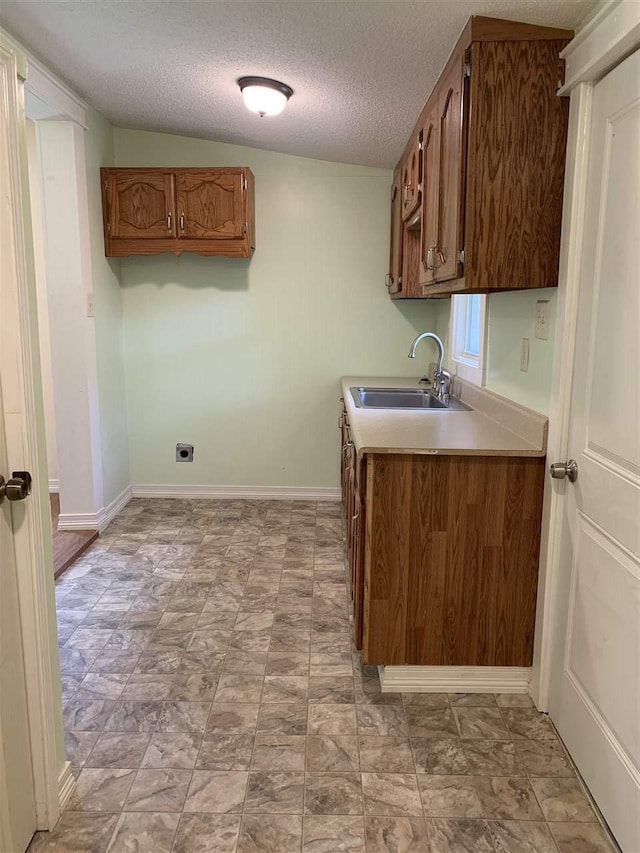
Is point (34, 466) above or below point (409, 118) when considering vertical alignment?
below

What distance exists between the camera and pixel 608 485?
160cm

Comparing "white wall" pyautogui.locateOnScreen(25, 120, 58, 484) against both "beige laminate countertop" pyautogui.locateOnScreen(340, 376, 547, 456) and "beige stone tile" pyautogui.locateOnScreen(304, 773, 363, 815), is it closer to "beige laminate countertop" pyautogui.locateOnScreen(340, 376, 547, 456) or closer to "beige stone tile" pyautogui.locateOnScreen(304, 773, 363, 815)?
"beige laminate countertop" pyautogui.locateOnScreen(340, 376, 547, 456)

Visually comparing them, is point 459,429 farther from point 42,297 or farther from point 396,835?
point 42,297

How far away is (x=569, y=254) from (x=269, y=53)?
4.78 feet

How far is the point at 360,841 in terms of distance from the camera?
5.04 feet

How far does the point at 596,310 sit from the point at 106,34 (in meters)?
2.18

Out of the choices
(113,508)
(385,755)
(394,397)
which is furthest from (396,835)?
(113,508)

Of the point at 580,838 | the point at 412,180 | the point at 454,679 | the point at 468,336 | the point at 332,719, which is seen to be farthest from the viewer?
the point at 468,336


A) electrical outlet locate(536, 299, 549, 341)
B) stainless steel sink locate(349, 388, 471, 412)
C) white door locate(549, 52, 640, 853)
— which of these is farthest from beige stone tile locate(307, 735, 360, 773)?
stainless steel sink locate(349, 388, 471, 412)

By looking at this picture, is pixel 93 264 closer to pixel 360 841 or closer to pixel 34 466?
pixel 34 466

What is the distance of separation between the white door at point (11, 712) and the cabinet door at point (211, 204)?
2515 mm

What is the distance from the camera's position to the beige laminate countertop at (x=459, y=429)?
6.56ft

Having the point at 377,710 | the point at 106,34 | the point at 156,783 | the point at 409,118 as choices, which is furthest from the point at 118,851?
the point at 409,118

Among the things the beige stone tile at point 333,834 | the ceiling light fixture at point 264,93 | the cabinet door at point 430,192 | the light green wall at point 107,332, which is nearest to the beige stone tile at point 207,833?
the beige stone tile at point 333,834
